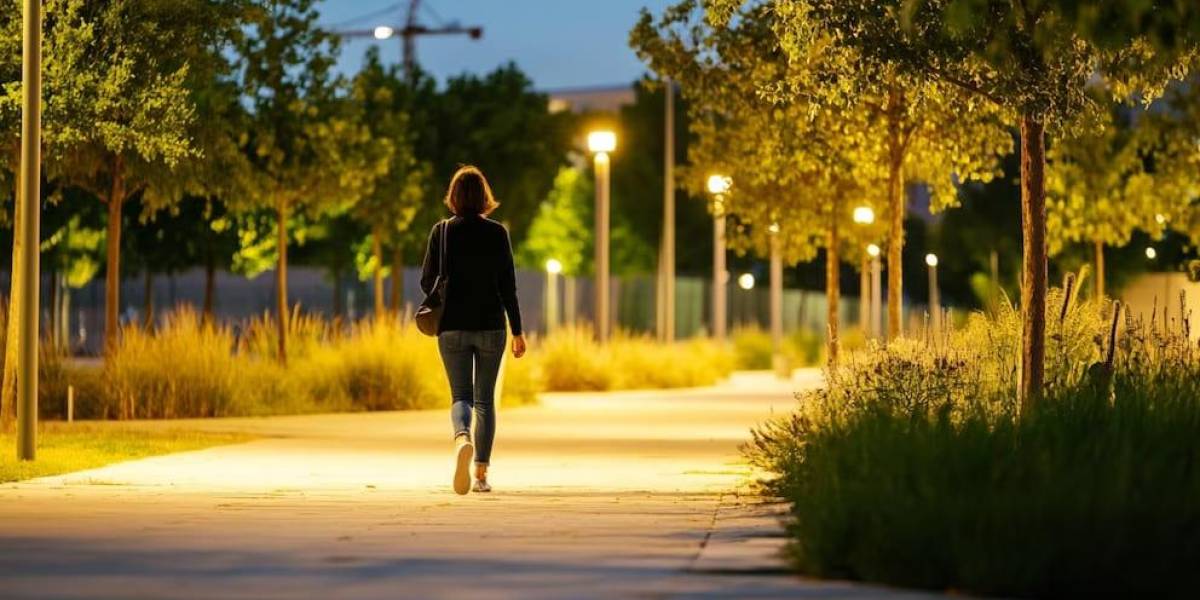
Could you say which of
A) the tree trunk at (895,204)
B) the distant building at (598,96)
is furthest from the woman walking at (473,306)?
the distant building at (598,96)

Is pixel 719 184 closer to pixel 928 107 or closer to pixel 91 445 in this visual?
pixel 928 107

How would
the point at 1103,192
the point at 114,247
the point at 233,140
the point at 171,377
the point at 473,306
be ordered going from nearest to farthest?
the point at 473,306 < the point at 171,377 < the point at 114,247 < the point at 233,140 < the point at 1103,192

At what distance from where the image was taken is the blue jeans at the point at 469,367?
48.4 feet

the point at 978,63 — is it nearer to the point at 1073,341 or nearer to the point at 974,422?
the point at 1073,341

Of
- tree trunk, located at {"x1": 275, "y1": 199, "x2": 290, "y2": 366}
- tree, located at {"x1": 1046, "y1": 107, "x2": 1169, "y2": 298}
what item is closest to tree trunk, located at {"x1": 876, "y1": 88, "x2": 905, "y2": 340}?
tree trunk, located at {"x1": 275, "y1": 199, "x2": 290, "y2": 366}

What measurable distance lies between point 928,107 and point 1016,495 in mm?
15154

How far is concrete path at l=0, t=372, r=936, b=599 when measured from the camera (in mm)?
9539

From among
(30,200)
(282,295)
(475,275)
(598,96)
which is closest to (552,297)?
(282,295)

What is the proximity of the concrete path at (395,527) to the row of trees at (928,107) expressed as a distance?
2.94 m

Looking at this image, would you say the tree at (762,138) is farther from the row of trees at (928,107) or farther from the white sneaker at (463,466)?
the white sneaker at (463,466)

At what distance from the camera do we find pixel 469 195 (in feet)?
49.2

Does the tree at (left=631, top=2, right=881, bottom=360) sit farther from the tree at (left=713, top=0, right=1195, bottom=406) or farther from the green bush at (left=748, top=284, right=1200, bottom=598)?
the green bush at (left=748, top=284, right=1200, bottom=598)

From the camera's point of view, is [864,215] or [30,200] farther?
[864,215]

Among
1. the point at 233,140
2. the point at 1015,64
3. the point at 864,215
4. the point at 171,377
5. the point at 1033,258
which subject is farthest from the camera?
the point at 864,215
